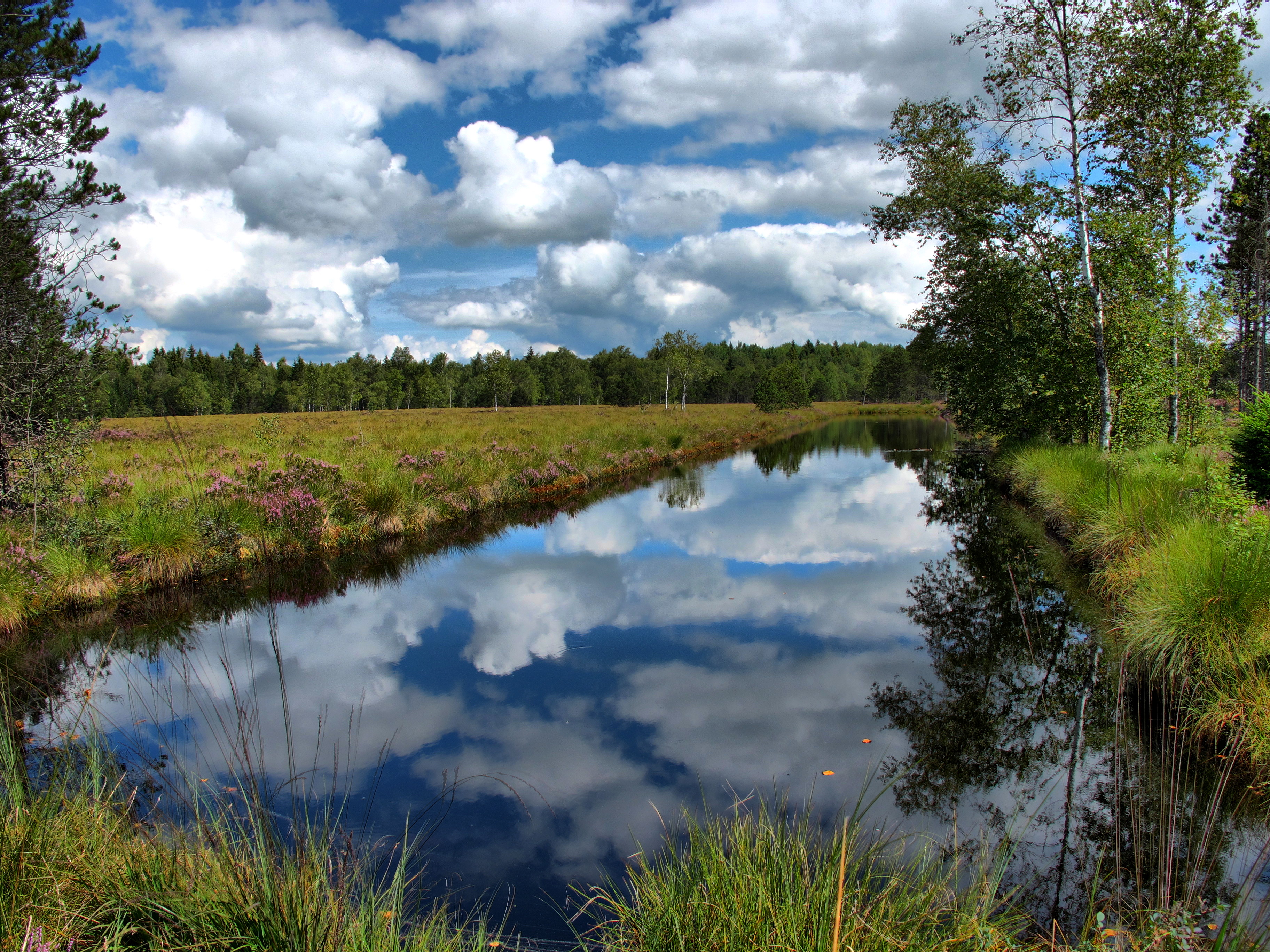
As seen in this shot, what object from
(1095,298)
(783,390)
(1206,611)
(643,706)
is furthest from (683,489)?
(783,390)

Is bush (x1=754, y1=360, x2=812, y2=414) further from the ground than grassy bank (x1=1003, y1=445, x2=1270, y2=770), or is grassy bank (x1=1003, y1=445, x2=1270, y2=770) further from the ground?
bush (x1=754, y1=360, x2=812, y2=414)

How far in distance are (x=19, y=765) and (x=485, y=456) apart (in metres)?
14.3

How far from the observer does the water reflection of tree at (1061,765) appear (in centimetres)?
360

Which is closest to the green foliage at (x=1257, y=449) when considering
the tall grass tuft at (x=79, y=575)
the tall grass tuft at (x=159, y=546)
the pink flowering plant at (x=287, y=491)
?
the pink flowering plant at (x=287, y=491)

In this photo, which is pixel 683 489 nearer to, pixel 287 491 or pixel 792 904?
pixel 287 491

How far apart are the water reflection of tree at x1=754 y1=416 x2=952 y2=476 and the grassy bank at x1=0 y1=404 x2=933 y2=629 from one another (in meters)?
6.05

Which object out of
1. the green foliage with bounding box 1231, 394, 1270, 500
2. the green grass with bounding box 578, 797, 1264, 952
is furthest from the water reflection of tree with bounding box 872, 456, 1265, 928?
the green foliage with bounding box 1231, 394, 1270, 500

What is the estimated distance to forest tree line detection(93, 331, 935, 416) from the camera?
240ft

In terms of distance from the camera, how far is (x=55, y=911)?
2.58 m

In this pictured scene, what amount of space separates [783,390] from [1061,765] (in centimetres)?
6476

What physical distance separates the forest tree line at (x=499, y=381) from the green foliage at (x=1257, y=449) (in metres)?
52.4

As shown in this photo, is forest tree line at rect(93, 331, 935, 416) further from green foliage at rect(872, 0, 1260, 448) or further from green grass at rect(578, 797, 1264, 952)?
green grass at rect(578, 797, 1264, 952)

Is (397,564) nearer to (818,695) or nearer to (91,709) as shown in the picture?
(91,709)

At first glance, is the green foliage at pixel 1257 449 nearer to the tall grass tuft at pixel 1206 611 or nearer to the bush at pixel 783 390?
the tall grass tuft at pixel 1206 611
